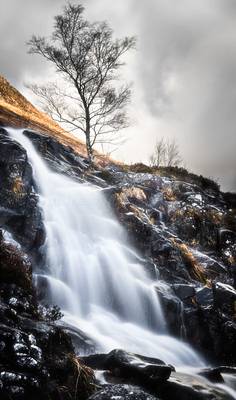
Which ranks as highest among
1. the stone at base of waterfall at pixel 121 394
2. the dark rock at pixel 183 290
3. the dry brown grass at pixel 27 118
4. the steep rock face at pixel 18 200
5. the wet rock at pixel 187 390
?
the dry brown grass at pixel 27 118

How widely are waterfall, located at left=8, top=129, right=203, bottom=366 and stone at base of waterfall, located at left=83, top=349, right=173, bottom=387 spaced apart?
1.15m

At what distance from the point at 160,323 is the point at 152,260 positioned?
2.53 m

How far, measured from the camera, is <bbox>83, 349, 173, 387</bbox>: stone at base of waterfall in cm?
601

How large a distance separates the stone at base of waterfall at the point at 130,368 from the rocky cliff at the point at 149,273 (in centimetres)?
2

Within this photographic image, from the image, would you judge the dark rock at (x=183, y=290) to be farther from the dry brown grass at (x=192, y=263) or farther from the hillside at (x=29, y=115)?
the hillside at (x=29, y=115)

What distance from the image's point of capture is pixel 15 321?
16.8 ft

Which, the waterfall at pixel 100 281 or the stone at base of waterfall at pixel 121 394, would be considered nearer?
the stone at base of waterfall at pixel 121 394

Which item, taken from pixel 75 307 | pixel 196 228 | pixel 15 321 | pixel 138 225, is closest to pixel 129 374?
pixel 15 321

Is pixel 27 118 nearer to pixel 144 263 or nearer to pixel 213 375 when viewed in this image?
pixel 144 263

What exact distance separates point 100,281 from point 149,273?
6.67 ft

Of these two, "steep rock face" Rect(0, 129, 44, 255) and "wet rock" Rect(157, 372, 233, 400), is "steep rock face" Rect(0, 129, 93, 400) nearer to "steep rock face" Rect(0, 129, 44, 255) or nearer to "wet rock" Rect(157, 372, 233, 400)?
"wet rock" Rect(157, 372, 233, 400)

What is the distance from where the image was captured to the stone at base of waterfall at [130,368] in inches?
237

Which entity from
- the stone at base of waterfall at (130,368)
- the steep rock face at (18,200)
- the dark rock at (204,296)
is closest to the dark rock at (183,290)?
the dark rock at (204,296)

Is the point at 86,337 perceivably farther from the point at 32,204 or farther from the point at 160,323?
the point at 32,204
